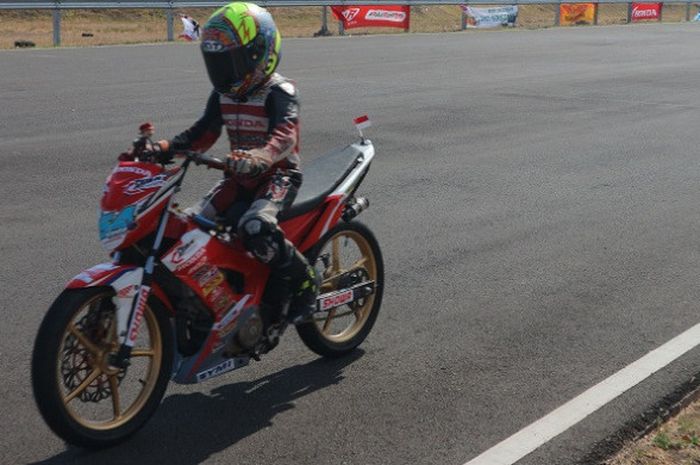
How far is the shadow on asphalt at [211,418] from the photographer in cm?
449

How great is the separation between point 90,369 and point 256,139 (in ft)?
4.59

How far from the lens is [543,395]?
17.3 feet

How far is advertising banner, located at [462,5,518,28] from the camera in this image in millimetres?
36875

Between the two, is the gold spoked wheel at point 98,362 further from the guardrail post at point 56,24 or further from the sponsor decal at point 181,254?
the guardrail post at point 56,24

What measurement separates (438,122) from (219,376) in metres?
9.55

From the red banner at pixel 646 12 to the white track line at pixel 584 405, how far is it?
136 feet

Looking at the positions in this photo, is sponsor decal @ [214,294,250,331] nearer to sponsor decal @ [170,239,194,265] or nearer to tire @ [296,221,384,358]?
sponsor decal @ [170,239,194,265]

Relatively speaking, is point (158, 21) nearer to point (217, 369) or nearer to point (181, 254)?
point (217, 369)

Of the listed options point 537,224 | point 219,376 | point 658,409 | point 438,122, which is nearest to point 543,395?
point 658,409

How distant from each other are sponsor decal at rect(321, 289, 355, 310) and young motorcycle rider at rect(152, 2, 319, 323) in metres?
0.22

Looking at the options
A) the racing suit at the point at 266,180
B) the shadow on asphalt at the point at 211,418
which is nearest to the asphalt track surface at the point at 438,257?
the shadow on asphalt at the point at 211,418

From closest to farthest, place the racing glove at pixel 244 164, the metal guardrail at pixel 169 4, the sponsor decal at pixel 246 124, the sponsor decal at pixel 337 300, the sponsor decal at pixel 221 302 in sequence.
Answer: the racing glove at pixel 244 164 → the sponsor decal at pixel 221 302 → the sponsor decal at pixel 246 124 → the sponsor decal at pixel 337 300 → the metal guardrail at pixel 169 4

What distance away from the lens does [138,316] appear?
173 inches

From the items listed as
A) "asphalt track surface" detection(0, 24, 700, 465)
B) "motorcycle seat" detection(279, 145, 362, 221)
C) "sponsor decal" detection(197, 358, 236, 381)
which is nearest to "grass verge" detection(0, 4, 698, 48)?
"asphalt track surface" detection(0, 24, 700, 465)
